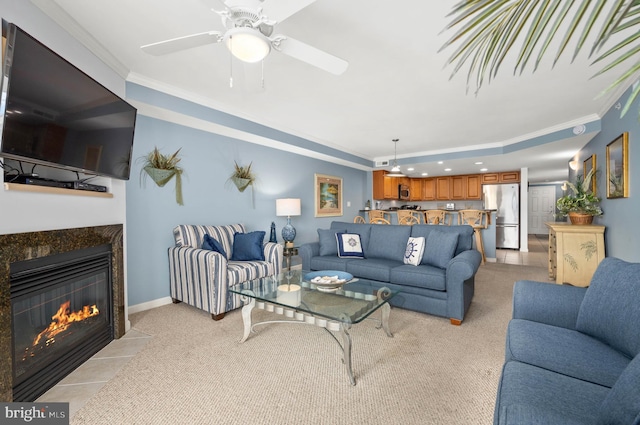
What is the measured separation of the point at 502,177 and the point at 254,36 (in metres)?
7.80

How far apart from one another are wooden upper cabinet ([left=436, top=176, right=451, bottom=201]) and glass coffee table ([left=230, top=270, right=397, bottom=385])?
667cm

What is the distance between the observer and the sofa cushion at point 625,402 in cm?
76

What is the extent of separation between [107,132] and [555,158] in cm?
716

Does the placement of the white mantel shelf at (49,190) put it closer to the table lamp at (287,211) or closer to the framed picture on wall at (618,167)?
the table lamp at (287,211)

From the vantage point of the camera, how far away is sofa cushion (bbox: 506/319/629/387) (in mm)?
1241

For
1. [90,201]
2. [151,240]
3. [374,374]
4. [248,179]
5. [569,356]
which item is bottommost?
[374,374]

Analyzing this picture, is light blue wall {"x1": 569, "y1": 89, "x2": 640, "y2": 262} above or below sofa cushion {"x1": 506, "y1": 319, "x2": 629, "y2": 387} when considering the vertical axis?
above

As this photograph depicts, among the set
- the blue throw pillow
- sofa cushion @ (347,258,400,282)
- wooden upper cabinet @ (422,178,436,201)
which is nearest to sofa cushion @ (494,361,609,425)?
sofa cushion @ (347,258,400,282)

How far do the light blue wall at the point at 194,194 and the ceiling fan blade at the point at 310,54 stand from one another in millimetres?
2152

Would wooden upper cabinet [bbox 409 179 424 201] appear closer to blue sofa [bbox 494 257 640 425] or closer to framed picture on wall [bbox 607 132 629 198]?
framed picture on wall [bbox 607 132 629 198]

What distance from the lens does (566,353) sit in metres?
1.36

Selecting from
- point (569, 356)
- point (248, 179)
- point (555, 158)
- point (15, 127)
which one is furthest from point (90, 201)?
point (555, 158)

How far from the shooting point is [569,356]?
1.34 meters

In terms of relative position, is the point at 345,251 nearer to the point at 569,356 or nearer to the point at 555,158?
the point at 569,356
